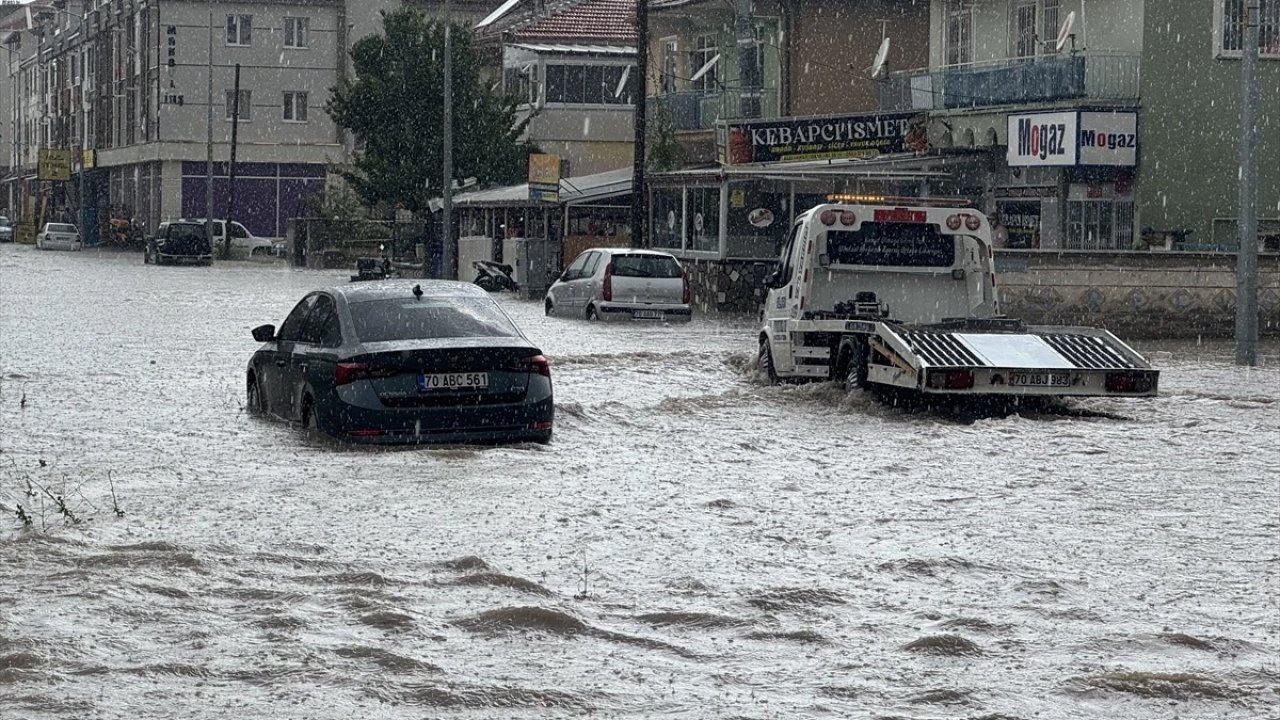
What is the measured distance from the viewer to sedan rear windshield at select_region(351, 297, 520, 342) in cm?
1493

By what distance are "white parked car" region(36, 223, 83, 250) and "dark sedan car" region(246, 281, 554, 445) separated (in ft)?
258

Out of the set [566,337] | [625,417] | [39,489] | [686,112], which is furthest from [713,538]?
[686,112]

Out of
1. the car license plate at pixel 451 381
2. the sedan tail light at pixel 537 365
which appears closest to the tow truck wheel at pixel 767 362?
the sedan tail light at pixel 537 365

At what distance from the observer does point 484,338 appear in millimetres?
14883

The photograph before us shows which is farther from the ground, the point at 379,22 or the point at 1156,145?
the point at 379,22

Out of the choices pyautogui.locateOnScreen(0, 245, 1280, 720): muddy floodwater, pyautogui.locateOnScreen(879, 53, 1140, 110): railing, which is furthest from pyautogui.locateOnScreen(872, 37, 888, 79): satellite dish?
pyautogui.locateOnScreen(0, 245, 1280, 720): muddy floodwater

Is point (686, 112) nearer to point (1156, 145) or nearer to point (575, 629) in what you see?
point (1156, 145)

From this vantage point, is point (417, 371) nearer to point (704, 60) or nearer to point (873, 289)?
point (873, 289)

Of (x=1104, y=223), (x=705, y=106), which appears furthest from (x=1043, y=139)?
(x=705, y=106)

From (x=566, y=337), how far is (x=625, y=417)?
509 inches

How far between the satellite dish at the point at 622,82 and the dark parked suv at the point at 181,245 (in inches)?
632

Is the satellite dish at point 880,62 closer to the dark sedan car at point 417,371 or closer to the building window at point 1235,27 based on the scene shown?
the building window at point 1235,27

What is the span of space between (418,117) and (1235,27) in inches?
1206

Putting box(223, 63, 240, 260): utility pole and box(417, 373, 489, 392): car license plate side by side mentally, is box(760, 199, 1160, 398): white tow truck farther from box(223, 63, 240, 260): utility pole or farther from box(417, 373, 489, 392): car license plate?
box(223, 63, 240, 260): utility pole
